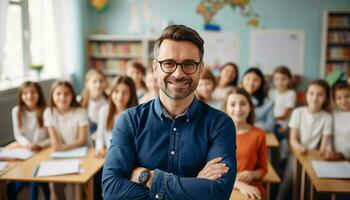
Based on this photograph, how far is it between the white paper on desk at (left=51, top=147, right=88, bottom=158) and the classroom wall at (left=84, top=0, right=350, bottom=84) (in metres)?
4.12

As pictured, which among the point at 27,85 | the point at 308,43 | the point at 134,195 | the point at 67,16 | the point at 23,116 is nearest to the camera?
the point at 134,195

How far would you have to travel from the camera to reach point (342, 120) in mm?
3152

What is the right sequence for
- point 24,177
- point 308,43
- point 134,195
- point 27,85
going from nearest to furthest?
point 134,195
point 24,177
point 27,85
point 308,43

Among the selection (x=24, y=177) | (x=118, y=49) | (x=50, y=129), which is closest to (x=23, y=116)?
(x=50, y=129)

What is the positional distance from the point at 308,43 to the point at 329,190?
498cm

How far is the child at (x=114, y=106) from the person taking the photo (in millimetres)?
3162

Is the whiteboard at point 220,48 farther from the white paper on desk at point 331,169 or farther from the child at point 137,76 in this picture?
the white paper on desk at point 331,169

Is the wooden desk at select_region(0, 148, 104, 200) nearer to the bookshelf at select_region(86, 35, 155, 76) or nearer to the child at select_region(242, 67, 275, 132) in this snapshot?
the child at select_region(242, 67, 275, 132)

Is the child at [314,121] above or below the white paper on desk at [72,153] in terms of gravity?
above

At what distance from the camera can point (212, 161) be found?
1.63m

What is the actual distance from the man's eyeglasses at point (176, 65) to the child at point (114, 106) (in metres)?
1.68

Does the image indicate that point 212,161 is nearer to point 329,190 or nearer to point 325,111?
point 329,190

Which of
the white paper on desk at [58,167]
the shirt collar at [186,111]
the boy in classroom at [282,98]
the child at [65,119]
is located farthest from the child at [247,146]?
the boy in classroom at [282,98]

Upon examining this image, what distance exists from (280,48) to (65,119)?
15.1ft
